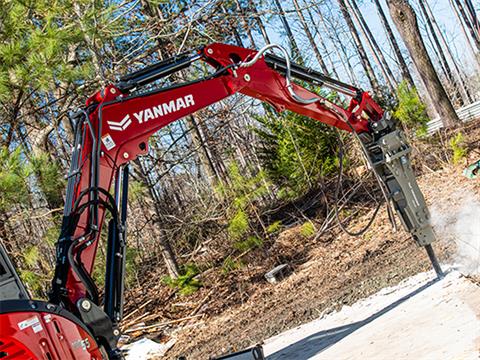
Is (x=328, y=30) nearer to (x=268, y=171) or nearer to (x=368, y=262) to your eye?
(x=268, y=171)

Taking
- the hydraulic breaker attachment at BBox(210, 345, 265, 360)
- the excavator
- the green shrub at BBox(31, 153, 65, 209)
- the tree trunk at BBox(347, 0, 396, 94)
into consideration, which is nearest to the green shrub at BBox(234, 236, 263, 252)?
the green shrub at BBox(31, 153, 65, 209)

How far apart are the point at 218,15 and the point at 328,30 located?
27791mm

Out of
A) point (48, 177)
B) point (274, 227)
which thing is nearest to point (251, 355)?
point (48, 177)

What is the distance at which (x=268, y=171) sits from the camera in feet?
42.2

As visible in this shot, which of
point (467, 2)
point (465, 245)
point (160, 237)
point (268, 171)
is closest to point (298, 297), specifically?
point (465, 245)

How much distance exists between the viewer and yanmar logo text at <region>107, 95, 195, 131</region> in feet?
15.7

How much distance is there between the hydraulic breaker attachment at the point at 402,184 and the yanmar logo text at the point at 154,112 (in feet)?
7.01

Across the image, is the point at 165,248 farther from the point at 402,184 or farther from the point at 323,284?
the point at 402,184

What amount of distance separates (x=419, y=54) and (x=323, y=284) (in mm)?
8680

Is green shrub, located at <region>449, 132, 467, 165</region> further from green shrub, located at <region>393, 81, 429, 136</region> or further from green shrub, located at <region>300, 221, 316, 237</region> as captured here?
green shrub, located at <region>300, 221, 316, 237</region>

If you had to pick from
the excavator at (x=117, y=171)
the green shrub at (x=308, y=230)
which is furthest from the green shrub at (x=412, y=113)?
the excavator at (x=117, y=171)

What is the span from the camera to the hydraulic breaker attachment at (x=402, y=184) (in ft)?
20.6

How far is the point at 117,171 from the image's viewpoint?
15.8 ft

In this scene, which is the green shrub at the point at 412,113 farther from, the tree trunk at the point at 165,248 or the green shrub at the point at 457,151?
the tree trunk at the point at 165,248
